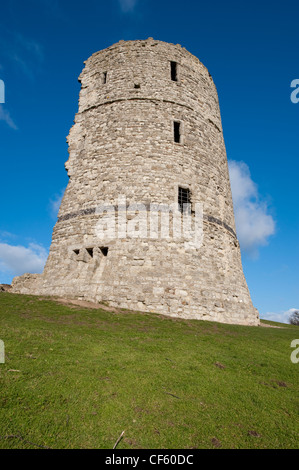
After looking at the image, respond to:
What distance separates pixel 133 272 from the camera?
11938mm

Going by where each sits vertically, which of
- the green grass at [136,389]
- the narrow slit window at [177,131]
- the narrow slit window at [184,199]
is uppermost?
the narrow slit window at [177,131]

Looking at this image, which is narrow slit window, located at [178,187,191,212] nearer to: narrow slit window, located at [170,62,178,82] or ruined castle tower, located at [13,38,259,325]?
ruined castle tower, located at [13,38,259,325]

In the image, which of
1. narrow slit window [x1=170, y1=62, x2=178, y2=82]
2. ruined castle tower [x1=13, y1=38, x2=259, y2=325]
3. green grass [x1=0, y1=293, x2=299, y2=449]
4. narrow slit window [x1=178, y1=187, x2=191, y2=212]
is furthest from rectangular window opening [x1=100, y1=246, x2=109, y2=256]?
narrow slit window [x1=170, y1=62, x2=178, y2=82]

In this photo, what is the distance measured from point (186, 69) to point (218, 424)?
18168 mm

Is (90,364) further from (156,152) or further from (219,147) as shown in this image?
(219,147)

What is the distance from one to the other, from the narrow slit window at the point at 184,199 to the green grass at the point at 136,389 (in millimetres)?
6573

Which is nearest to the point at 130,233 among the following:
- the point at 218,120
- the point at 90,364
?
the point at 90,364

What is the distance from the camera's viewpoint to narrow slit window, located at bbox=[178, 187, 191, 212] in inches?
539

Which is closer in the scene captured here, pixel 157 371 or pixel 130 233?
pixel 157 371

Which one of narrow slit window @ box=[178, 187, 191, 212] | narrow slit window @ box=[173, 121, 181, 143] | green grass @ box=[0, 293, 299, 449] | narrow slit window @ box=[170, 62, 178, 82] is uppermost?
narrow slit window @ box=[170, 62, 178, 82]

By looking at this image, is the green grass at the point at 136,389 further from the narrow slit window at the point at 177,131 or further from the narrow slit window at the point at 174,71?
the narrow slit window at the point at 174,71

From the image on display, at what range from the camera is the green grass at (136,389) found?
154 inches

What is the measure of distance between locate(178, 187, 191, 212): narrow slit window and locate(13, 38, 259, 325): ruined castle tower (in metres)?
0.07

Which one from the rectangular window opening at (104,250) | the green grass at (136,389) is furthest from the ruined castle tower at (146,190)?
the green grass at (136,389)
